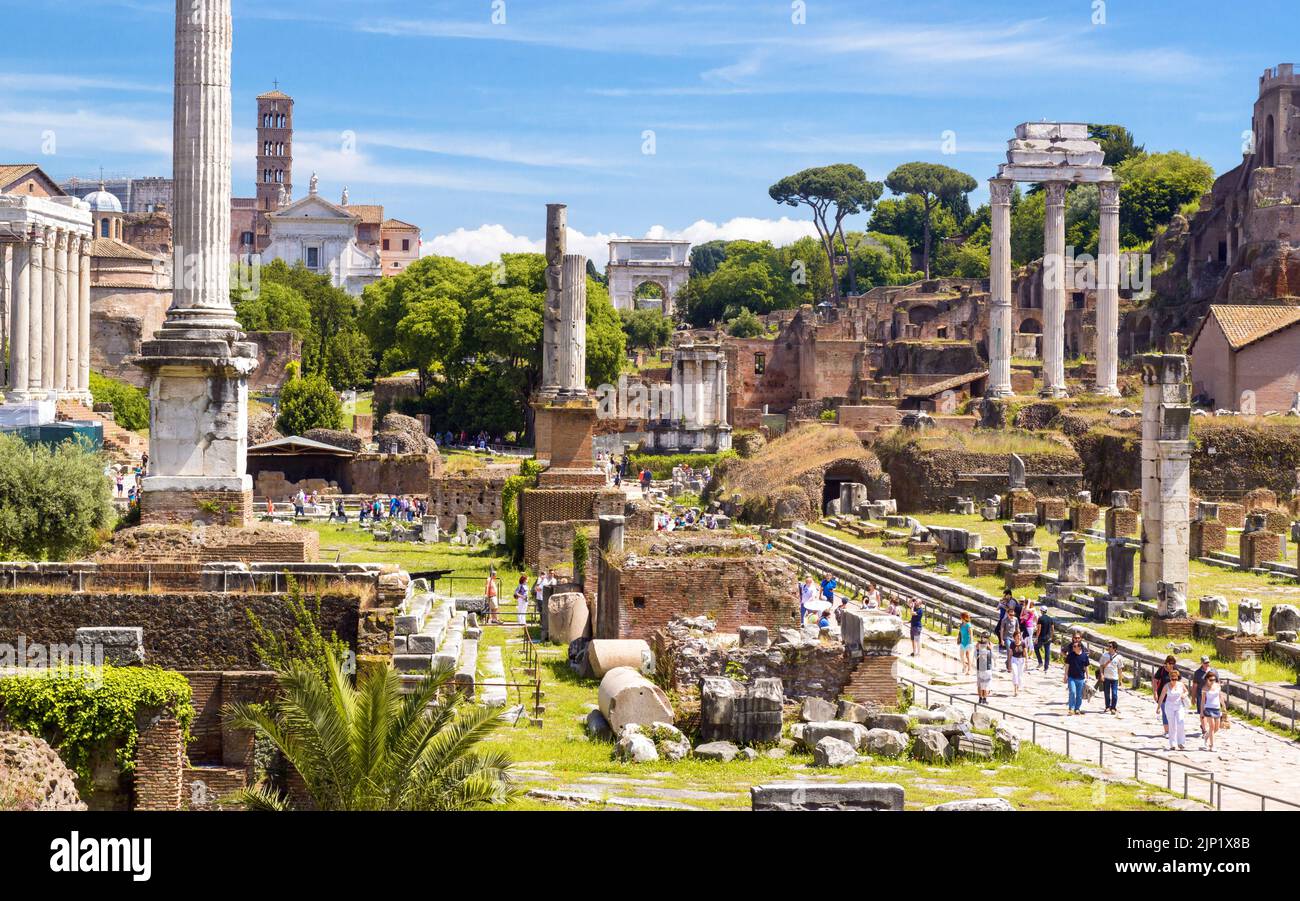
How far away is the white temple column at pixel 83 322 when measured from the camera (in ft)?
198

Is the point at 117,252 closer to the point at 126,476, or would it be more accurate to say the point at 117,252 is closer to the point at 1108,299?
the point at 126,476

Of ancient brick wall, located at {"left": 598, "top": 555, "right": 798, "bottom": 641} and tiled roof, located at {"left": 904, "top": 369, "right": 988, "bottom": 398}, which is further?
tiled roof, located at {"left": 904, "top": 369, "right": 988, "bottom": 398}

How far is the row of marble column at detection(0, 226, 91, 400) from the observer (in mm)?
56750

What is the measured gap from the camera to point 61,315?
5909 centimetres

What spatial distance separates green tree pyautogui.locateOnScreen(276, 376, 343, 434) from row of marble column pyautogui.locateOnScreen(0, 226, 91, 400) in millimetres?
6949

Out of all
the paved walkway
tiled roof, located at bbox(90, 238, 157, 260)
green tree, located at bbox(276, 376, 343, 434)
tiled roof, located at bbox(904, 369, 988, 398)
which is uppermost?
tiled roof, located at bbox(90, 238, 157, 260)

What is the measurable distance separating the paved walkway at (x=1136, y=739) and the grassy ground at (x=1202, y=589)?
1781mm

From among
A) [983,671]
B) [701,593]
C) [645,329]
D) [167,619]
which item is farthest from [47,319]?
[645,329]

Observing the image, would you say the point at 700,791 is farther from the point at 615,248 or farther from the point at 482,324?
the point at 615,248

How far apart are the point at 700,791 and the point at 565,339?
23039 millimetres

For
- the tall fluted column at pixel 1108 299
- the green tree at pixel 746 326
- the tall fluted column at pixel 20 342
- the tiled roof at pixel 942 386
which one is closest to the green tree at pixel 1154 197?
the green tree at pixel 746 326

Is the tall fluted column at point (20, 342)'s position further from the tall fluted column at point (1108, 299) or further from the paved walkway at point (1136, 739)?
the paved walkway at point (1136, 739)

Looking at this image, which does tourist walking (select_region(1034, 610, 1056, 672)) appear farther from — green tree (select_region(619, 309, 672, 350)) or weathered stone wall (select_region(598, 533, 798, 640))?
green tree (select_region(619, 309, 672, 350))

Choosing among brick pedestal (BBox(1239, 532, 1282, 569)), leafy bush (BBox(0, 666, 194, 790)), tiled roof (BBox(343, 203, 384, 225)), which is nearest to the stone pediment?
tiled roof (BBox(343, 203, 384, 225))
